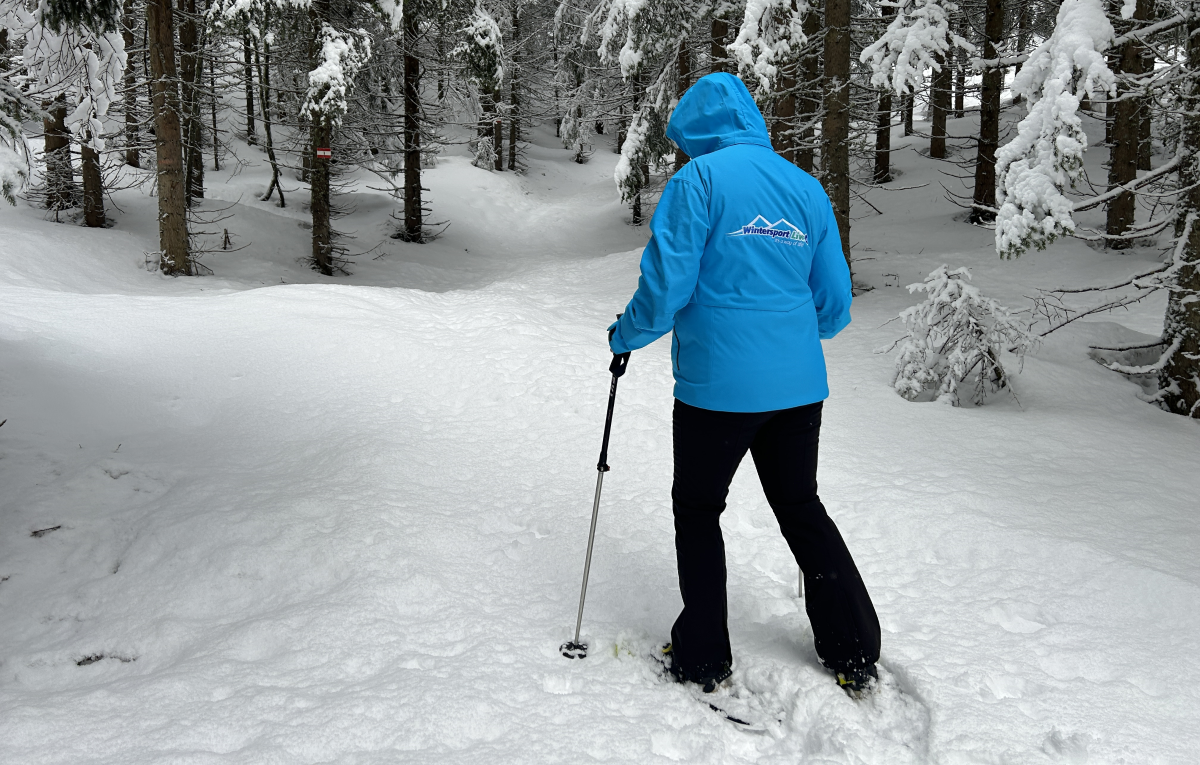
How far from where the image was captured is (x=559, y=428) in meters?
5.96

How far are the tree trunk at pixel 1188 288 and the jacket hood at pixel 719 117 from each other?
5.13 meters

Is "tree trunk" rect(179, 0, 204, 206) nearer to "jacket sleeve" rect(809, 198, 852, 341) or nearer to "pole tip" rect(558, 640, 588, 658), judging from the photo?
"pole tip" rect(558, 640, 588, 658)

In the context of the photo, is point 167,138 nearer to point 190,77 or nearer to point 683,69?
point 190,77

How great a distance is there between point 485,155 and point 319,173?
1433 cm

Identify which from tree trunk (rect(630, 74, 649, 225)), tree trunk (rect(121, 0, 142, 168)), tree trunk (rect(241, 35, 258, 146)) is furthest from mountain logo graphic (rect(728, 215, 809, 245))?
tree trunk (rect(241, 35, 258, 146))

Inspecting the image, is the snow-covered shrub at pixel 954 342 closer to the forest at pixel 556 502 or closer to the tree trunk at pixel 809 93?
the forest at pixel 556 502

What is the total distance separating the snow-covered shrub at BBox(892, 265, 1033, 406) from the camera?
658 centimetres

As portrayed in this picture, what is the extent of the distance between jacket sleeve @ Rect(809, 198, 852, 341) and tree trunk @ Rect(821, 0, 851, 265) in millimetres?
7206

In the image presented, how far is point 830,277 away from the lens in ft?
9.63

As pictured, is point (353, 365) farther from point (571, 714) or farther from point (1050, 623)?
point (1050, 623)

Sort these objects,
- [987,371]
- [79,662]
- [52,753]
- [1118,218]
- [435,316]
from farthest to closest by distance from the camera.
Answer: [1118,218], [435,316], [987,371], [79,662], [52,753]

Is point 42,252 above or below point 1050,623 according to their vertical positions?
above

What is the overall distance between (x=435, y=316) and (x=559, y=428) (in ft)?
12.1

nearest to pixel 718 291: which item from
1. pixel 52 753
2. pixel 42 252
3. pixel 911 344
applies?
pixel 52 753
